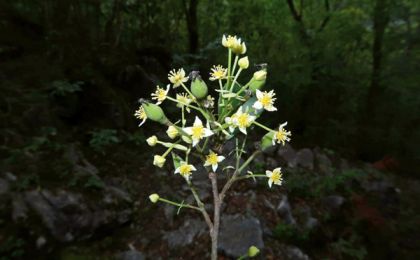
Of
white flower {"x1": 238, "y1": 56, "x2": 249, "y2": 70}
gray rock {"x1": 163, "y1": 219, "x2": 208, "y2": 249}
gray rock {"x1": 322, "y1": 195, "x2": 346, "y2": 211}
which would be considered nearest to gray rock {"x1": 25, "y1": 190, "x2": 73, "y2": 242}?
gray rock {"x1": 163, "y1": 219, "x2": 208, "y2": 249}

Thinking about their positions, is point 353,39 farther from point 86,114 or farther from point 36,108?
point 36,108

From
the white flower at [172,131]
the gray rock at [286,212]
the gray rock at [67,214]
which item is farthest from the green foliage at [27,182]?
the white flower at [172,131]

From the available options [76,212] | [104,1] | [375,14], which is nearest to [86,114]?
[76,212]

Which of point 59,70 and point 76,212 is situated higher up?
point 59,70

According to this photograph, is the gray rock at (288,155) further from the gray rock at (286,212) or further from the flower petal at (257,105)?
the flower petal at (257,105)

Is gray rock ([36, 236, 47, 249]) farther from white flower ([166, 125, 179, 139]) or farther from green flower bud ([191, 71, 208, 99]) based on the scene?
green flower bud ([191, 71, 208, 99])

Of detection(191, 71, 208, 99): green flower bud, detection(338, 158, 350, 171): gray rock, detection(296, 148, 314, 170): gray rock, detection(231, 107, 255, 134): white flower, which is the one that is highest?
detection(191, 71, 208, 99): green flower bud

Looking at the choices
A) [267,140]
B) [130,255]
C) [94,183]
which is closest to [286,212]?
[130,255]
